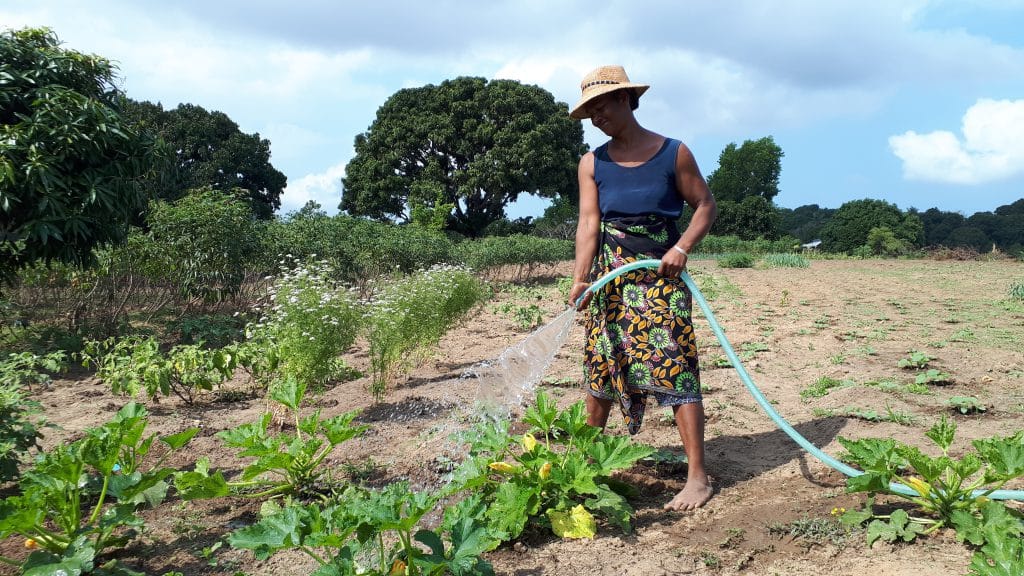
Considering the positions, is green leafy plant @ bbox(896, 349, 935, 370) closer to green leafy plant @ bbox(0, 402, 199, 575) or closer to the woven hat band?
the woven hat band

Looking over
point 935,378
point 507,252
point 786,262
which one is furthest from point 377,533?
point 786,262

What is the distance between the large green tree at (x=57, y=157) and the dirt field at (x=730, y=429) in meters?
1.32

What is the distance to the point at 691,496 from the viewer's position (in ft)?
9.27

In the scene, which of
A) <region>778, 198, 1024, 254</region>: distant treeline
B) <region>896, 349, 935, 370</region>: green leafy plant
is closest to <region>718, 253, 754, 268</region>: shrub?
<region>896, 349, 935, 370</region>: green leafy plant

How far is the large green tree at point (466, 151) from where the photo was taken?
24.5 metres

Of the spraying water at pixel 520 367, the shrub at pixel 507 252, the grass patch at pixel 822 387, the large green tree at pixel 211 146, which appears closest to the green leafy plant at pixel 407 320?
the spraying water at pixel 520 367

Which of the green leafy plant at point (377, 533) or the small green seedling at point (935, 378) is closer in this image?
the green leafy plant at point (377, 533)

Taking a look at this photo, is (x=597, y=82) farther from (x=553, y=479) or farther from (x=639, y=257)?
(x=553, y=479)

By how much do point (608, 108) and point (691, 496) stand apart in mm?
1648

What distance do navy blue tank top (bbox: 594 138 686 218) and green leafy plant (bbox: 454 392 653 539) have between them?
873 mm

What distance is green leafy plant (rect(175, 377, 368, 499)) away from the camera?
8.11 feet

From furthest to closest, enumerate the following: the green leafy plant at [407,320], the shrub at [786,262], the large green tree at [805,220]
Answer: the large green tree at [805,220]
the shrub at [786,262]
the green leafy plant at [407,320]

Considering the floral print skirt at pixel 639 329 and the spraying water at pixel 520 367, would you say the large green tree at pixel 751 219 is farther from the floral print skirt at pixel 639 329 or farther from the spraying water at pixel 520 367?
the floral print skirt at pixel 639 329

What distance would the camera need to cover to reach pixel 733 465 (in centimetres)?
338
